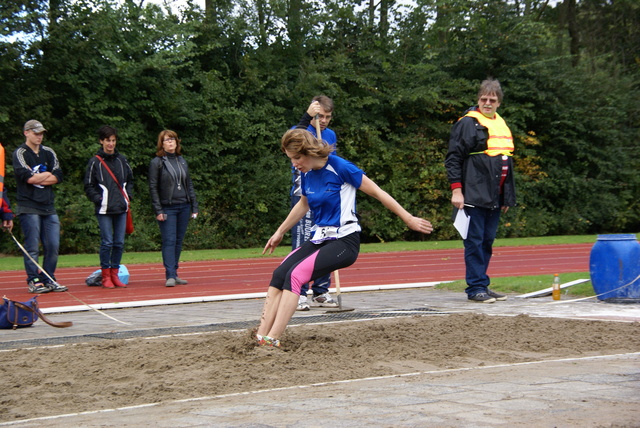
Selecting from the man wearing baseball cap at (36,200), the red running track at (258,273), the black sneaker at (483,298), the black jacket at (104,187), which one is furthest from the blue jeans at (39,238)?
the black sneaker at (483,298)

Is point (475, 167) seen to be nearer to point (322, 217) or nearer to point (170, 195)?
point (322, 217)

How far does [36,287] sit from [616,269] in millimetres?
7202

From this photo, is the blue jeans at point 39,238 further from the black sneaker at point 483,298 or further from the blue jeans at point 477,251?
the black sneaker at point 483,298

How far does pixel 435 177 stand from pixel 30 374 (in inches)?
831

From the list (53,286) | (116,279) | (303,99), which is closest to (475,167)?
(116,279)

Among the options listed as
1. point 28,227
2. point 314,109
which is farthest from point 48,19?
point 314,109

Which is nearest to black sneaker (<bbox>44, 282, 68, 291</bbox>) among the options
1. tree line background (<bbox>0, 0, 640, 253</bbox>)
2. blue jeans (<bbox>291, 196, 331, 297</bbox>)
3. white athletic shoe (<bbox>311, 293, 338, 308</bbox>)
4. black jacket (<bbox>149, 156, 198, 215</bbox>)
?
black jacket (<bbox>149, 156, 198, 215</bbox>)

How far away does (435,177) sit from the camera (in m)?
25.5

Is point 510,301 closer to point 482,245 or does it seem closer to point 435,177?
point 482,245

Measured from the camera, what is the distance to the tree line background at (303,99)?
2053 cm

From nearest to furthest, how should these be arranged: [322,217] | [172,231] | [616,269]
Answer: [322,217], [616,269], [172,231]

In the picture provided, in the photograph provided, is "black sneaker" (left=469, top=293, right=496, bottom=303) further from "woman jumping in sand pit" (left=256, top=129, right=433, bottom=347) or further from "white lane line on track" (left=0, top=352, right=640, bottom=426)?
"white lane line on track" (left=0, top=352, right=640, bottom=426)

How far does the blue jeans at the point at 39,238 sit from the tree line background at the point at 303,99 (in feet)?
29.4

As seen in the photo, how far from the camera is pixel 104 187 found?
11.2 meters
